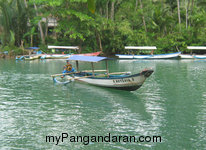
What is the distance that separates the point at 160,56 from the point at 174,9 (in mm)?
15207

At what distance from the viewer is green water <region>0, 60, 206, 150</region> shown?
8.98 m

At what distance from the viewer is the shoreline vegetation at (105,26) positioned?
43.8 meters

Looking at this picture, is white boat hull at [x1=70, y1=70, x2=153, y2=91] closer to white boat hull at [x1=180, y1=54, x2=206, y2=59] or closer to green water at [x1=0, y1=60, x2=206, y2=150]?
green water at [x1=0, y1=60, x2=206, y2=150]

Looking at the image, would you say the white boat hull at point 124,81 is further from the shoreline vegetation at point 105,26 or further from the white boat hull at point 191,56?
the white boat hull at point 191,56

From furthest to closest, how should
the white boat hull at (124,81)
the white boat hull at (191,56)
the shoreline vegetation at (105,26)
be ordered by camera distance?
the shoreline vegetation at (105,26)
the white boat hull at (191,56)
the white boat hull at (124,81)

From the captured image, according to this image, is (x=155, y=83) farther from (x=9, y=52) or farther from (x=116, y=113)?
(x=9, y=52)

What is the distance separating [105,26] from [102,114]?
3431 cm

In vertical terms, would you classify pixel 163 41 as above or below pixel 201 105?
above

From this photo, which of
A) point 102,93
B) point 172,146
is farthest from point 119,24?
point 172,146

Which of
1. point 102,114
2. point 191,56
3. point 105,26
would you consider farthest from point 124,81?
point 105,26

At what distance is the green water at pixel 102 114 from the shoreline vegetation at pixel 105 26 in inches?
1021

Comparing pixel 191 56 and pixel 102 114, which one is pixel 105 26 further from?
pixel 102 114

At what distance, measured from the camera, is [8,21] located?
157ft

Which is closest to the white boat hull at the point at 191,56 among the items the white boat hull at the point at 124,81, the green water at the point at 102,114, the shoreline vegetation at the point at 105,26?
the shoreline vegetation at the point at 105,26
